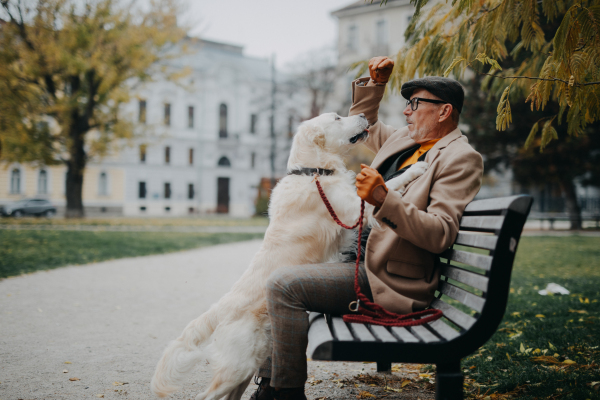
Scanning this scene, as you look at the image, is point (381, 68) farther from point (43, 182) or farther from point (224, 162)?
point (224, 162)

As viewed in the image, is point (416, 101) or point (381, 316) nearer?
point (381, 316)

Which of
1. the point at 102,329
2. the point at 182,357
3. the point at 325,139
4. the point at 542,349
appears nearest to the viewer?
the point at 182,357

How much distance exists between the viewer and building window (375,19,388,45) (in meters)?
38.7

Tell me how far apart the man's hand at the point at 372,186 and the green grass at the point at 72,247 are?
7307mm

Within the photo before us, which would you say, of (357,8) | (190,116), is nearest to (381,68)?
(357,8)

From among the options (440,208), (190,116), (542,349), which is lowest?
(542,349)

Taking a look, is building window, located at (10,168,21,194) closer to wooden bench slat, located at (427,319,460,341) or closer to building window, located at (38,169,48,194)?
building window, located at (38,169,48,194)

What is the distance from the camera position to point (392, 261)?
234 cm

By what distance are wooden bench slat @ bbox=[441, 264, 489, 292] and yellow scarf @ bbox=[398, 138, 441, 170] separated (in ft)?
2.42

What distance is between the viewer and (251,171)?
46.0m

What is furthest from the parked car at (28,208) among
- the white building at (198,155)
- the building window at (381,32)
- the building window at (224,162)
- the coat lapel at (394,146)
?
the coat lapel at (394,146)

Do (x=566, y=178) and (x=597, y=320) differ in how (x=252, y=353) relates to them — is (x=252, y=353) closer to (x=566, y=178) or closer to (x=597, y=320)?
(x=597, y=320)

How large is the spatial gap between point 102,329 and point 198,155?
40533 mm

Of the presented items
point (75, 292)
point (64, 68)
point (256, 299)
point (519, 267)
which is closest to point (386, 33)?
point (64, 68)
